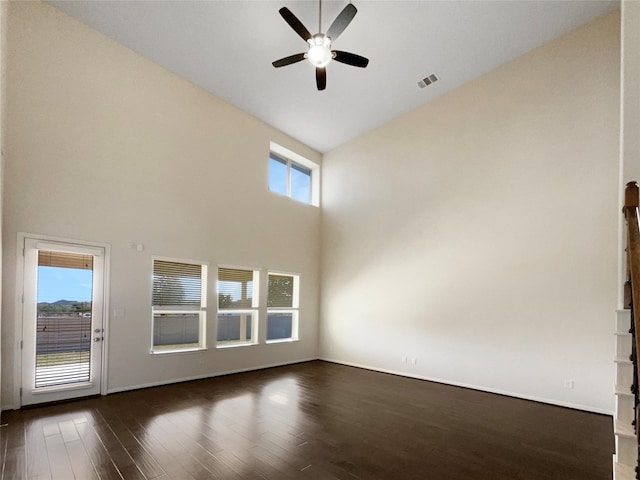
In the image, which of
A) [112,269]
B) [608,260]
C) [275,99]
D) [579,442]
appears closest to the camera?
[579,442]

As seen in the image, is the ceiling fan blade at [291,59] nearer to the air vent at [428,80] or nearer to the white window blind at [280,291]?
the air vent at [428,80]

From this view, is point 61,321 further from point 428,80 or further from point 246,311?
point 428,80

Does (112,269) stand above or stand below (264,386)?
above

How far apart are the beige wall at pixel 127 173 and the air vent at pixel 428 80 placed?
326 centimetres

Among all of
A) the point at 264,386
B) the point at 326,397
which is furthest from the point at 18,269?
the point at 326,397

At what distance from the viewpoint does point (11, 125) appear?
4.23 meters

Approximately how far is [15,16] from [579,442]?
325 inches

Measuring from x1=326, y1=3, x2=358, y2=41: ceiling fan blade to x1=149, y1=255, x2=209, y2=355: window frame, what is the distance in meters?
4.12

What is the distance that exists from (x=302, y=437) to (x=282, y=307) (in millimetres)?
4104

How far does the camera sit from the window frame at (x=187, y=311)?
551 centimetres

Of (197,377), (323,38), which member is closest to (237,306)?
(197,377)

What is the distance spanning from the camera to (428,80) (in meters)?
6.16

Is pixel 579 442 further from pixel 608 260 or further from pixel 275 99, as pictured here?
pixel 275 99

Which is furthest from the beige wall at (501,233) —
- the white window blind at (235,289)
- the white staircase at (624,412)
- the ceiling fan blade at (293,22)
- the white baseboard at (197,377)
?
the ceiling fan blade at (293,22)
